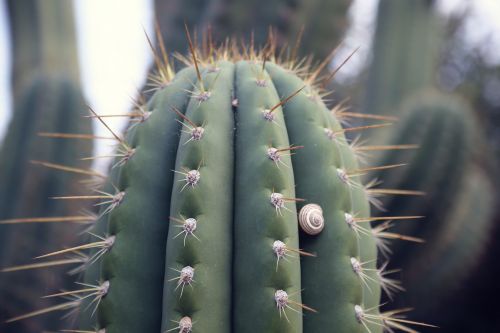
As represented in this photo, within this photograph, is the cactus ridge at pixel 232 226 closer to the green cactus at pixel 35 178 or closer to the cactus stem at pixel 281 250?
the cactus stem at pixel 281 250

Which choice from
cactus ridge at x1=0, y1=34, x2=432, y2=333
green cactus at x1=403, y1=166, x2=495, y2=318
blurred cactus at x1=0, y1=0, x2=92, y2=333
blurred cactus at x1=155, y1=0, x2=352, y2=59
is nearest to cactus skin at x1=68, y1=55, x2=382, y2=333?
cactus ridge at x1=0, y1=34, x2=432, y2=333

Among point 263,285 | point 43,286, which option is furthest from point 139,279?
point 43,286

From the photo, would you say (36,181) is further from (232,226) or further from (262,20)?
(232,226)

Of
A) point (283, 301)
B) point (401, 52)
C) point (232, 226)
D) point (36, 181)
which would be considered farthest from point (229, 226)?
point (401, 52)

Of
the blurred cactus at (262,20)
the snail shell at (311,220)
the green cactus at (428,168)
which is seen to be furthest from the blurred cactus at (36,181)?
the snail shell at (311,220)

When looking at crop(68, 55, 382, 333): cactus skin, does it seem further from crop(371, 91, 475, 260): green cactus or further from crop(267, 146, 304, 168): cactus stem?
crop(371, 91, 475, 260): green cactus

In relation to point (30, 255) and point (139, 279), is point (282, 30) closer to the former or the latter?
point (30, 255)
